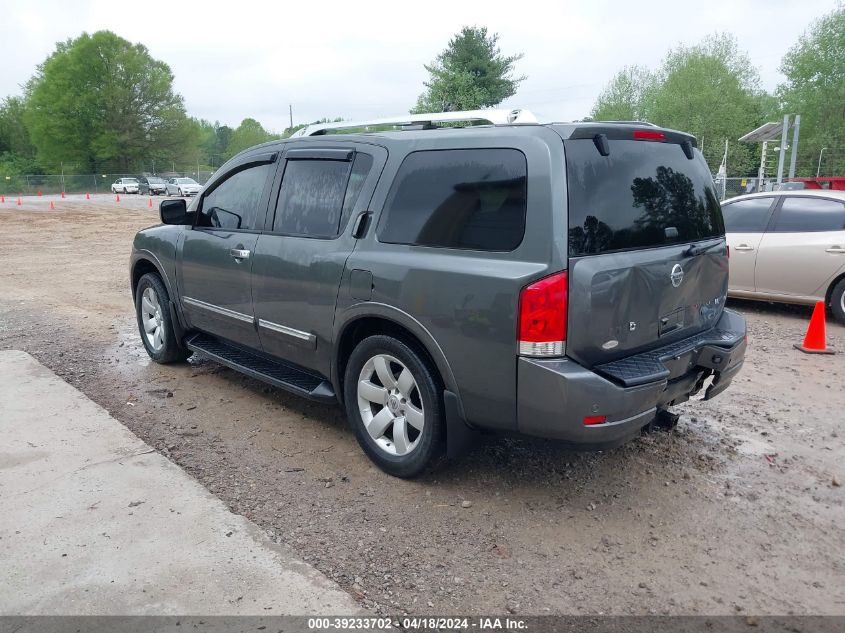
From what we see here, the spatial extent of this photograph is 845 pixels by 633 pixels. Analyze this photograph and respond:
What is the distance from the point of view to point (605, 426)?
315 cm

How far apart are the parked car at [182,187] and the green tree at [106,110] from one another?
19425 mm

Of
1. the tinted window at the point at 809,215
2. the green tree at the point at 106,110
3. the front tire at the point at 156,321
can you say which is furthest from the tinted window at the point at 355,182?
the green tree at the point at 106,110

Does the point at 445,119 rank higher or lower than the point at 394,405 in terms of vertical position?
higher

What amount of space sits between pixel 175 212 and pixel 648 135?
3592 millimetres

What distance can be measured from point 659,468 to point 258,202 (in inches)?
124

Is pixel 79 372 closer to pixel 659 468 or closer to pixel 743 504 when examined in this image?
pixel 659 468

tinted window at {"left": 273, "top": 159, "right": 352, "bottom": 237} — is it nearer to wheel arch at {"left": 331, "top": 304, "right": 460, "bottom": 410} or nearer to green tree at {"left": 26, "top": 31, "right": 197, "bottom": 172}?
wheel arch at {"left": 331, "top": 304, "right": 460, "bottom": 410}

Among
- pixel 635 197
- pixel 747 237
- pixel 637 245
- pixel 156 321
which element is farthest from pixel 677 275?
pixel 747 237

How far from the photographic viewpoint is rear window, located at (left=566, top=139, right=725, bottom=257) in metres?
3.21

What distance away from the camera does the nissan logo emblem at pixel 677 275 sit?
3580 mm

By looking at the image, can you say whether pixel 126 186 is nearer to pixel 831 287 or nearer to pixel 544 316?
pixel 831 287

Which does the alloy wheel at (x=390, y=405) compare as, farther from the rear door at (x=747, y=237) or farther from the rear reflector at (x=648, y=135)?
the rear door at (x=747, y=237)

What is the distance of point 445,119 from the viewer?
13.7ft

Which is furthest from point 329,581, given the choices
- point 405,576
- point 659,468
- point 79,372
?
point 79,372
